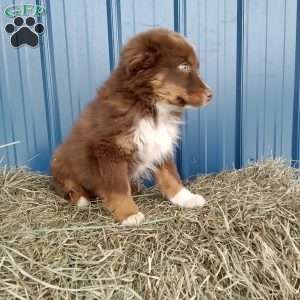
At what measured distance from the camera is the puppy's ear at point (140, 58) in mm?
2645

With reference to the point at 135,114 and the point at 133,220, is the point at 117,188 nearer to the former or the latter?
the point at 133,220

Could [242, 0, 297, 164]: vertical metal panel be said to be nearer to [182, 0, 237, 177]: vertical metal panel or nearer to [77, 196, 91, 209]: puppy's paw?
[182, 0, 237, 177]: vertical metal panel

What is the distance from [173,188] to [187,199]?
159 millimetres

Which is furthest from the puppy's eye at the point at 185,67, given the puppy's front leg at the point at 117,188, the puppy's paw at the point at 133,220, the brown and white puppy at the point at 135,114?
the puppy's paw at the point at 133,220

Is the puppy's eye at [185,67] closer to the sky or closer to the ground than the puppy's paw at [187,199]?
closer to the sky

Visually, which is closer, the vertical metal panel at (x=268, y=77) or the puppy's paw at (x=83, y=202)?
the puppy's paw at (x=83, y=202)

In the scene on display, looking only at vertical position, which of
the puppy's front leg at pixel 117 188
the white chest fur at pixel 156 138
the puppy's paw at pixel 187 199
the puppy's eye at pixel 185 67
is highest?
the puppy's eye at pixel 185 67

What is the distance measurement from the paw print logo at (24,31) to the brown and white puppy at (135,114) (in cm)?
96

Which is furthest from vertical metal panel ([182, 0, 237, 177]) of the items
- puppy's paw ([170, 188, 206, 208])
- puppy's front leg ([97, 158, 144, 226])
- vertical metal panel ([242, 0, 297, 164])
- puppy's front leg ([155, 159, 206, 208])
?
puppy's front leg ([97, 158, 144, 226])

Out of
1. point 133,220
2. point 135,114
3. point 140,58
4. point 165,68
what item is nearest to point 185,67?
point 165,68

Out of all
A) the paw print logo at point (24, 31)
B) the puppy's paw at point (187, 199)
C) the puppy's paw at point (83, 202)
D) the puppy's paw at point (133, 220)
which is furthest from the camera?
the paw print logo at point (24, 31)

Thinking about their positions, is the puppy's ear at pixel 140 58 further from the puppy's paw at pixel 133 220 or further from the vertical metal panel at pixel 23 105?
the vertical metal panel at pixel 23 105

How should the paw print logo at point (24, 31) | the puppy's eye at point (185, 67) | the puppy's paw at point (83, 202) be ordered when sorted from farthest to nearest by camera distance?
1. the paw print logo at point (24, 31)
2. the puppy's paw at point (83, 202)
3. the puppy's eye at point (185, 67)

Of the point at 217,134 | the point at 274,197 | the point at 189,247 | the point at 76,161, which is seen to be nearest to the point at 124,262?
the point at 189,247
